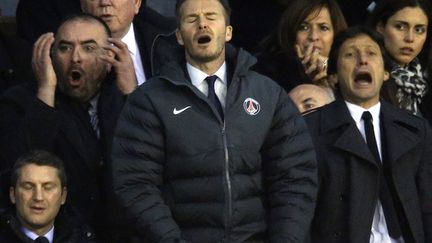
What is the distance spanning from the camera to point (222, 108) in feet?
26.0

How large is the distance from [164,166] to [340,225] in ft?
3.66

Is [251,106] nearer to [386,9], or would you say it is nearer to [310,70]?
[310,70]

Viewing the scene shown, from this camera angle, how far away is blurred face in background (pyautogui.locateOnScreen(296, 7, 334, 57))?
9820mm

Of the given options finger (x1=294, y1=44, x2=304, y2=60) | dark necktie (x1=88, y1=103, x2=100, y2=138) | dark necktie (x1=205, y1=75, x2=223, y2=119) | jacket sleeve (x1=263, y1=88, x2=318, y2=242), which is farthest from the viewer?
finger (x1=294, y1=44, x2=304, y2=60)

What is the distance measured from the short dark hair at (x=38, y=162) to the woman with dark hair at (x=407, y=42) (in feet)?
8.24

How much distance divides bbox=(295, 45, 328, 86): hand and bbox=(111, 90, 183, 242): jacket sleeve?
203cm

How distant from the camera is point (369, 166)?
329 inches

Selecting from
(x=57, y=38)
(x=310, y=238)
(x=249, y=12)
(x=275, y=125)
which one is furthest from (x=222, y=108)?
(x=249, y=12)

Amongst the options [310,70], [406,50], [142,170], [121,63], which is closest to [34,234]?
[142,170]

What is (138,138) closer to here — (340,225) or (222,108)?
(222,108)

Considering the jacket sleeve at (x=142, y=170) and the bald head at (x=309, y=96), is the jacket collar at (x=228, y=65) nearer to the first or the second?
the jacket sleeve at (x=142, y=170)

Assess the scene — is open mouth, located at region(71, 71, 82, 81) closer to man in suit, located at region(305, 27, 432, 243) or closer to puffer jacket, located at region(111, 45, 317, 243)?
puffer jacket, located at region(111, 45, 317, 243)

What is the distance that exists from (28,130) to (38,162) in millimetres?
297

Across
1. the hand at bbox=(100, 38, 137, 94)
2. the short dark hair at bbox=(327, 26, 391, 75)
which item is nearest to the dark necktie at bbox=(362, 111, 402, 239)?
the short dark hair at bbox=(327, 26, 391, 75)
